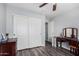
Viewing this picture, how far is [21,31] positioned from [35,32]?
35.3 inches

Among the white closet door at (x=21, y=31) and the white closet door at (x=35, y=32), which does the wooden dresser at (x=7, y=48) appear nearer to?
the white closet door at (x=21, y=31)

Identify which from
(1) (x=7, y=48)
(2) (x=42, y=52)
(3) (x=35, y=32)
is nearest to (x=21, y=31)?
(3) (x=35, y=32)

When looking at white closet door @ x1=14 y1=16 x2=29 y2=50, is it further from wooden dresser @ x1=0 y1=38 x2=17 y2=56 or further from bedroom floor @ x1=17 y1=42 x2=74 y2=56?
wooden dresser @ x1=0 y1=38 x2=17 y2=56

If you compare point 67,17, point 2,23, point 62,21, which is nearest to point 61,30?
point 62,21

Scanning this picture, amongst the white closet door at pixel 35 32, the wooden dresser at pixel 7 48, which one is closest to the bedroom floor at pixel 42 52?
the white closet door at pixel 35 32

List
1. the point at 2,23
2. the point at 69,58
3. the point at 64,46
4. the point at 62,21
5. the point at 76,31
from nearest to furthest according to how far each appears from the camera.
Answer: the point at 69,58 < the point at 2,23 < the point at 76,31 < the point at 64,46 < the point at 62,21

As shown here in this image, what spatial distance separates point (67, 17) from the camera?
4.64 metres

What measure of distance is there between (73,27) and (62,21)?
103 centimetres

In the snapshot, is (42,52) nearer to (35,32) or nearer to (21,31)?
(35,32)

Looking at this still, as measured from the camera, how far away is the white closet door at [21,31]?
13.2 ft

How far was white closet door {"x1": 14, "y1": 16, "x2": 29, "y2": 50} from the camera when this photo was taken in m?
4.02

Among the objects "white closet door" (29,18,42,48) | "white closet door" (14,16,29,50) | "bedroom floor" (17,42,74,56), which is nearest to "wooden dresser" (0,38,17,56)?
"bedroom floor" (17,42,74,56)

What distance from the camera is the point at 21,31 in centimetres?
417

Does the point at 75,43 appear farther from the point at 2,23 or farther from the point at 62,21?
the point at 2,23
